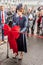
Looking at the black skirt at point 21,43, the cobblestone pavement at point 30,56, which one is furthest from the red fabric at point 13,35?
the cobblestone pavement at point 30,56

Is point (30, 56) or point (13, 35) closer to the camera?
point (13, 35)

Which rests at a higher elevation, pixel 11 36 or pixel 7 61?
pixel 11 36

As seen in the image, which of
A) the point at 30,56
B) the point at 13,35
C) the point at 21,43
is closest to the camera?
the point at 13,35

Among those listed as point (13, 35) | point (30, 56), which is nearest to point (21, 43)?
point (13, 35)

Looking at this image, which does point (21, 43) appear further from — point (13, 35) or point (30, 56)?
point (30, 56)

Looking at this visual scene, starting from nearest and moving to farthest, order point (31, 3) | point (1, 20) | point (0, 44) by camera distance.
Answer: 1. point (0, 44)
2. point (1, 20)
3. point (31, 3)

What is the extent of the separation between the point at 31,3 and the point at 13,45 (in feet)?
70.1

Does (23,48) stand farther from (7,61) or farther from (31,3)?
(31,3)

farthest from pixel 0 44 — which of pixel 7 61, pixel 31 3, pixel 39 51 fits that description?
pixel 31 3

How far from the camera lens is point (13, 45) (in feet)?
26.1

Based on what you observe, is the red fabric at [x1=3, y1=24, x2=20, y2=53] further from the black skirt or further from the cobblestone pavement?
the cobblestone pavement

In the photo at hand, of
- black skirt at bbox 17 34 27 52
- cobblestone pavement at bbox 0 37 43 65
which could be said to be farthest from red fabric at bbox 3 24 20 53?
cobblestone pavement at bbox 0 37 43 65

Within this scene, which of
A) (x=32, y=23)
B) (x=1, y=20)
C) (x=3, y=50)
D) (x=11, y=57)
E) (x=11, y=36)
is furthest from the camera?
(x=32, y=23)

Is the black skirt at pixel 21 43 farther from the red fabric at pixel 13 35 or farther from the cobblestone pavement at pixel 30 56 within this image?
the cobblestone pavement at pixel 30 56
